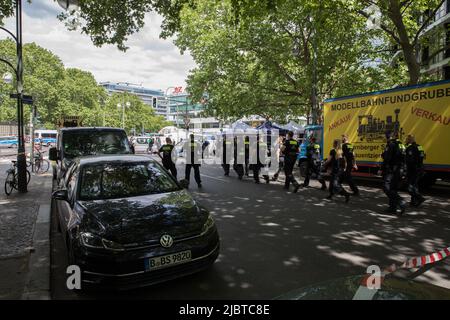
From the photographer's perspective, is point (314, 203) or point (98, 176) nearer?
point (98, 176)

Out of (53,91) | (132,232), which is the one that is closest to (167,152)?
(132,232)

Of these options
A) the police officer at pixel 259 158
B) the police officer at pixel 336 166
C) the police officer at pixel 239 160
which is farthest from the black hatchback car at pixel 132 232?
the police officer at pixel 239 160

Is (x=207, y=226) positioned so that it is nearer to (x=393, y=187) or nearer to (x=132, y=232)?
(x=132, y=232)

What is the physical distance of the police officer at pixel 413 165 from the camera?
29.3 feet

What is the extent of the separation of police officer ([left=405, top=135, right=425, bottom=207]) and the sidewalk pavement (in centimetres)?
823

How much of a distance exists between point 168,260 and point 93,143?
6434 mm

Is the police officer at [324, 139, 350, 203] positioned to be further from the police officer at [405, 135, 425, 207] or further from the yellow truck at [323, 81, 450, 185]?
the yellow truck at [323, 81, 450, 185]

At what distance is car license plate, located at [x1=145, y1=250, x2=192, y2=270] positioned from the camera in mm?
3732

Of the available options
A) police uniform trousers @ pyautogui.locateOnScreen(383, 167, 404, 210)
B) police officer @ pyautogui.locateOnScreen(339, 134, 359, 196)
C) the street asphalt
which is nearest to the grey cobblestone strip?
the street asphalt

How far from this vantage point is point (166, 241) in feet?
12.6

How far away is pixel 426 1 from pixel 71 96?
2516 inches
